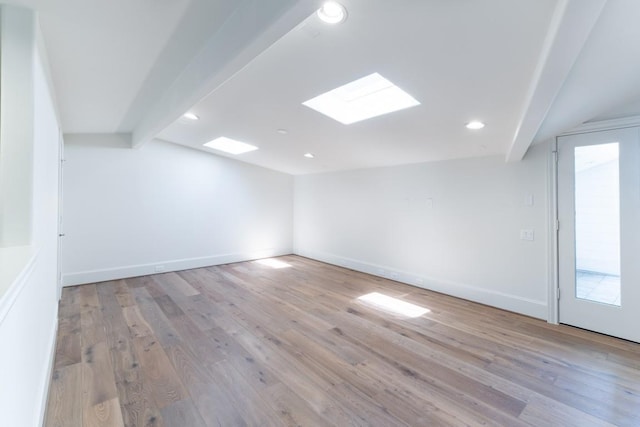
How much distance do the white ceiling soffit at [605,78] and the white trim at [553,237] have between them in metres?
0.28

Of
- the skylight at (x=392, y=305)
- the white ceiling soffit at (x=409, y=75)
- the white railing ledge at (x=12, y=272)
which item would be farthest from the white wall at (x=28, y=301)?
the skylight at (x=392, y=305)

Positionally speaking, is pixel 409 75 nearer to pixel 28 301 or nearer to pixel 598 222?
pixel 598 222

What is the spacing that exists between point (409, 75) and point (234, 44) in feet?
4.00

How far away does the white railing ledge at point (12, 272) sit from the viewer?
870mm

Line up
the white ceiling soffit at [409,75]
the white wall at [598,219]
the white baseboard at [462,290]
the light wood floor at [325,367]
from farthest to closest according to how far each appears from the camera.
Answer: the white baseboard at [462,290], the white wall at [598,219], the light wood floor at [325,367], the white ceiling soffit at [409,75]

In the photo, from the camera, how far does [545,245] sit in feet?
10.0

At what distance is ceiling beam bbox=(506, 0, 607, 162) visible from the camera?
1.12m

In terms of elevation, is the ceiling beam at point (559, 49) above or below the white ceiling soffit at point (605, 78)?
below

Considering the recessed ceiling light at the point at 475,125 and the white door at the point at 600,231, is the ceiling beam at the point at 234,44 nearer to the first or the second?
the recessed ceiling light at the point at 475,125

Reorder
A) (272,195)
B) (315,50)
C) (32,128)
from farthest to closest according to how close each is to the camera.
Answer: (272,195) → (315,50) → (32,128)

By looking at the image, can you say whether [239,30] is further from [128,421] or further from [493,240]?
[493,240]

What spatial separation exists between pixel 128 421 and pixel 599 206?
4.17 m

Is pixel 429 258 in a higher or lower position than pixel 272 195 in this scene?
lower

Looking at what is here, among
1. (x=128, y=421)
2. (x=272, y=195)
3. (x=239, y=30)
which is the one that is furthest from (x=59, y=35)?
(x=272, y=195)
